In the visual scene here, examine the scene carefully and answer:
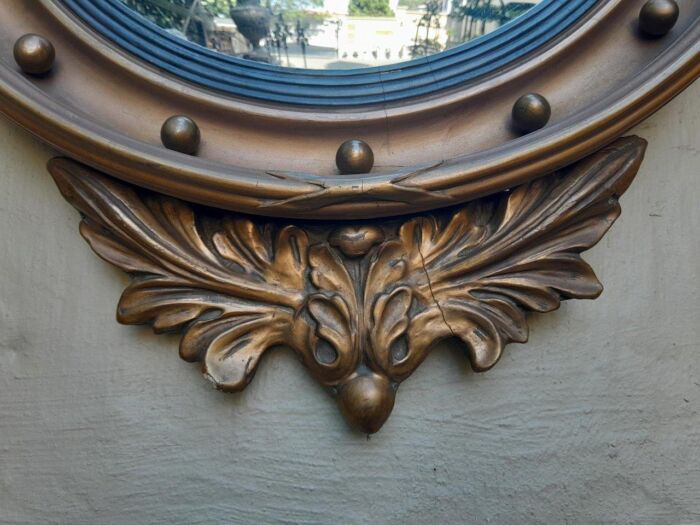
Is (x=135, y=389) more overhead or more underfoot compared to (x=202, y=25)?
more underfoot

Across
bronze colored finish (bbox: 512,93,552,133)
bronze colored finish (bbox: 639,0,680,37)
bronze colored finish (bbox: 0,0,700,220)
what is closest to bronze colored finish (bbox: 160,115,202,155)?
bronze colored finish (bbox: 0,0,700,220)

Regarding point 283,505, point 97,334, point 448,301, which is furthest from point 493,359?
point 97,334

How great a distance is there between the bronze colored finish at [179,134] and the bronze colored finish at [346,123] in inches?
0.5

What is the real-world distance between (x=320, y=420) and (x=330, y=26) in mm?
309

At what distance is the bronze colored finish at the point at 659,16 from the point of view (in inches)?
22.5

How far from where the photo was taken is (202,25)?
0.60m

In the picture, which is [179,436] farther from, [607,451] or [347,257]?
[607,451]

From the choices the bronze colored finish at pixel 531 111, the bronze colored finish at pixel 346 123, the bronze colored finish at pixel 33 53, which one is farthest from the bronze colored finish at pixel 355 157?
the bronze colored finish at pixel 33 53

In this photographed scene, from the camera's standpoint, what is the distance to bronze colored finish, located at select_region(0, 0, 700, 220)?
549 millimetres

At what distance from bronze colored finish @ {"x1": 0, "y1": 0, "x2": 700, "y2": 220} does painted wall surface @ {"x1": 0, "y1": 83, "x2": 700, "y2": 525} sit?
6 cm

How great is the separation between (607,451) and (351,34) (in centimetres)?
38

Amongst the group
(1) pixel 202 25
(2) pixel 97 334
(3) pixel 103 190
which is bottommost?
(2) pixel 97 334

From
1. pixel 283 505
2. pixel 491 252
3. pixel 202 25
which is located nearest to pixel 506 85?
pixel 491 252

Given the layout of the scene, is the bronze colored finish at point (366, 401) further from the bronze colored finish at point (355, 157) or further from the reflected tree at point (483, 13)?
the reflected tree at point (483, 13)
